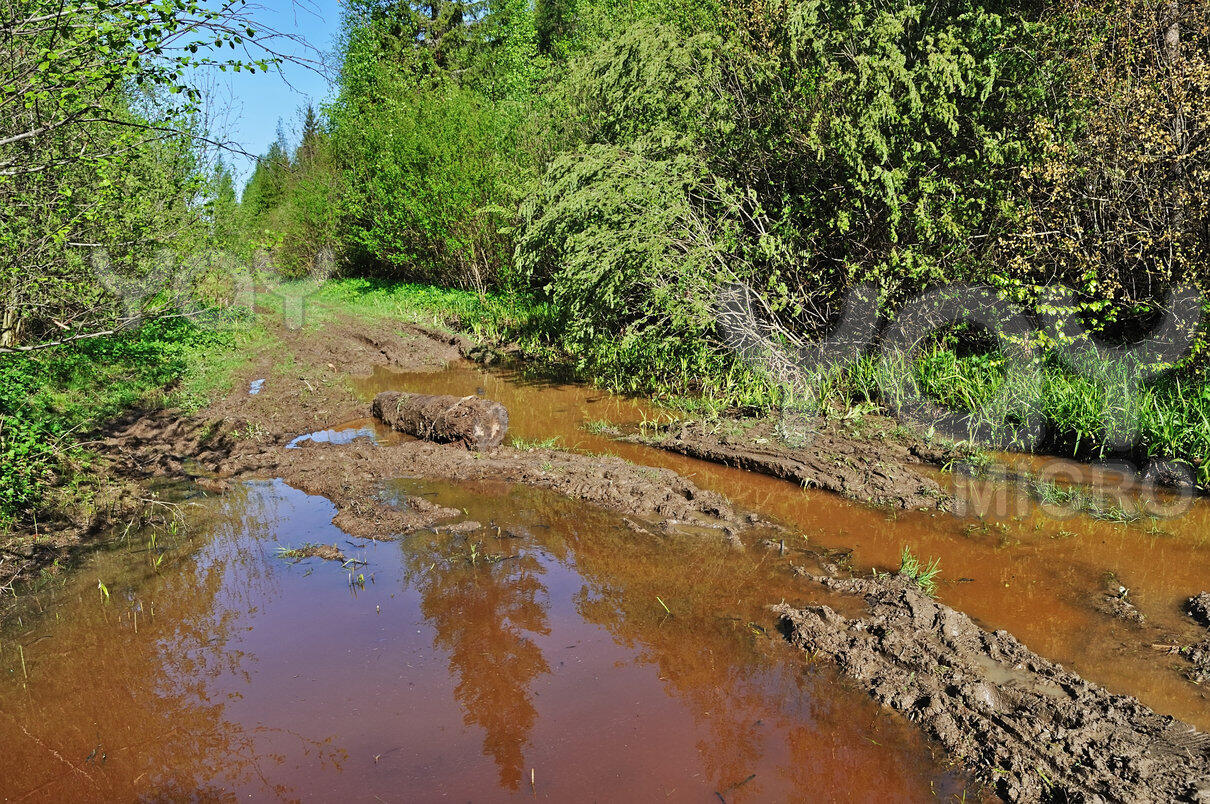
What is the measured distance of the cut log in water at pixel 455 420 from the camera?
9547 mm

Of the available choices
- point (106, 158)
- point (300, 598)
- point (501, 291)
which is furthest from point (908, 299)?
point (501, 291)

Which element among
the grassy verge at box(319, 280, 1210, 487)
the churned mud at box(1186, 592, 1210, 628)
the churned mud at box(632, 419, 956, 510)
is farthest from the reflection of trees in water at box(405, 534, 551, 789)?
the grassy verge at box(319, 280, 1210, 487)

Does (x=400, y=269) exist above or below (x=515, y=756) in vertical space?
above

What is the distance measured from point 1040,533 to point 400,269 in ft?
84.2

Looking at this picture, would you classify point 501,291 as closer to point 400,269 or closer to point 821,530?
point 400,269

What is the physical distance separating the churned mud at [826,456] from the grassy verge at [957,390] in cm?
81

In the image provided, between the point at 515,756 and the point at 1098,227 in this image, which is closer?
the point at 515,756

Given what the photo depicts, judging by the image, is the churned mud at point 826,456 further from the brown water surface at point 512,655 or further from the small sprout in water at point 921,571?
the small sprout in water at point 921,571

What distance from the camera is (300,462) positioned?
8977 millimetres

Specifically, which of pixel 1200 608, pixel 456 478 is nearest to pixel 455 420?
pixel 456 478

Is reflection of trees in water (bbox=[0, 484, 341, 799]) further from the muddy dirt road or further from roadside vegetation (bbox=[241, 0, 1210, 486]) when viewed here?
roadside vegetation (bbox=[241, 0, 1210, 486])

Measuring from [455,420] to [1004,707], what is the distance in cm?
690

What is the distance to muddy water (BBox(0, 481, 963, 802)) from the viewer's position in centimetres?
396

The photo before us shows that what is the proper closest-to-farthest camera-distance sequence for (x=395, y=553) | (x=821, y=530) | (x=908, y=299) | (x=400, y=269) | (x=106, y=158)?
1. (x=106, y=158)
2. (x=395, y=553)
3. (x=821, y=530)
4. (x=908, y=299)
5. (x=400, y=269)
